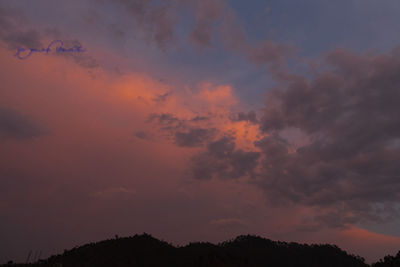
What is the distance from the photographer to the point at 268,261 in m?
197

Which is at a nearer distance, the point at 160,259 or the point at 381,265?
the point at 381,265

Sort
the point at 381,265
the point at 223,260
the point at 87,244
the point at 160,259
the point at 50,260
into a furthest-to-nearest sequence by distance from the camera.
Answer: the point at 87,244, the point at 50,260, the point at 160,259, the point at 223,260, the point at 381,265

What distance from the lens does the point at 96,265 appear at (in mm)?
156375

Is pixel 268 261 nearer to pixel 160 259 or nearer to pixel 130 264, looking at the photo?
pixel 160 259

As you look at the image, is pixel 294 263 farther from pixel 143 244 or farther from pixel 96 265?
pixel 96 265

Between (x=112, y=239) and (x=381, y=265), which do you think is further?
(x=112, y=239)

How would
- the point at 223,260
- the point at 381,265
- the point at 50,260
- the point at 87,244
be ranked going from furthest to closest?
the point at 87,244 → the point at 50,260 → the point at 223,260 → the point at 381,265

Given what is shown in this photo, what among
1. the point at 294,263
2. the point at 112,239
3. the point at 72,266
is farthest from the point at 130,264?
the point at 294,263

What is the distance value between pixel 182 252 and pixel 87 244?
59.8m

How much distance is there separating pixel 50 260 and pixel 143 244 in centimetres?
5071

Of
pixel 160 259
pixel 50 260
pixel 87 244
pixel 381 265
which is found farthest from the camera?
pixel 87 244

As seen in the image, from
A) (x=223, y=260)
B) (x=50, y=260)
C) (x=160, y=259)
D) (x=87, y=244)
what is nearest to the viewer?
(x=223, y=260)

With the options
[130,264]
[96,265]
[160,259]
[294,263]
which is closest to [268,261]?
[294,263]

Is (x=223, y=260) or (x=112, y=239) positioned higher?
(x=112, y=239)
